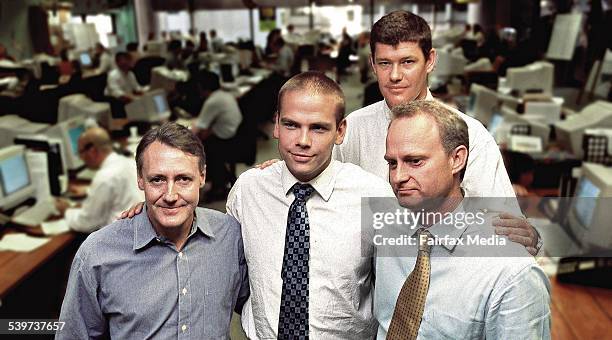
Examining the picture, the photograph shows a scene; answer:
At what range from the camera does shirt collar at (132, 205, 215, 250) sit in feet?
5.65

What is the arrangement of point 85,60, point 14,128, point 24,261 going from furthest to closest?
point 85,60, point 14,128, point 24,261

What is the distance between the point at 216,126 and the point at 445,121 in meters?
5.89

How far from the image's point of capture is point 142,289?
1707 mm

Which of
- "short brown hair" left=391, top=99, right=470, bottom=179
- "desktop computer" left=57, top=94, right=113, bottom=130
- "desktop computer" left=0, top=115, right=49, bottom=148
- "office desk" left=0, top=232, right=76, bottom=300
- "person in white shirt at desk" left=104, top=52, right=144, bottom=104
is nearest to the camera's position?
"short brown hair" left=391, top=99, right=470, bottom=179

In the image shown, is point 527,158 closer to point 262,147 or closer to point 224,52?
point 262,147

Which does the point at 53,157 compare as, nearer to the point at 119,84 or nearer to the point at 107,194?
the point at 107,194

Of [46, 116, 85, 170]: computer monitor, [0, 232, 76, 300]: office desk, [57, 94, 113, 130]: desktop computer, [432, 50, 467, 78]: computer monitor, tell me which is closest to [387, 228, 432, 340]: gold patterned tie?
[0, 232, 76, 300]: office desk

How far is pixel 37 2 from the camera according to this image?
12.7m

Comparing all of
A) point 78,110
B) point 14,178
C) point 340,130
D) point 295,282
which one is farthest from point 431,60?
point 78,110

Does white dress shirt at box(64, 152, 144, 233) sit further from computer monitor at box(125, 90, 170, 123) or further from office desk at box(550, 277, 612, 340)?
computer monitor at box(125, 90, 170, 123)

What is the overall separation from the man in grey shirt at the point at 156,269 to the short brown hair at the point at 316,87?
1.09 feet

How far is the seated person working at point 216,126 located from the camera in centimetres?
695

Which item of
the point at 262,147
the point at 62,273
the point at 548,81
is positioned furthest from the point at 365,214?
the point at 262,147

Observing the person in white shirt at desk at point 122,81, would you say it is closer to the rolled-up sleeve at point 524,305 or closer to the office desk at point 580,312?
the office desk at point 580,312
